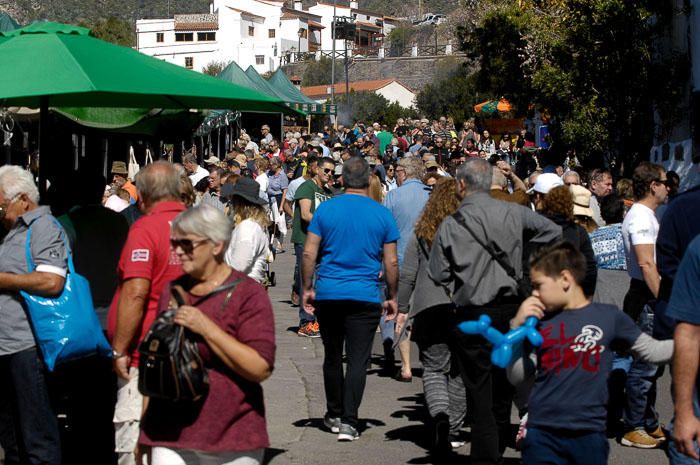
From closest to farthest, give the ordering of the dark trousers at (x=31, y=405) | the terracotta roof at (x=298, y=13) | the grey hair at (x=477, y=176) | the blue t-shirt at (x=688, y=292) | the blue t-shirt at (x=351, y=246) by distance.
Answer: the blue t-shirt at (x=688, y=292) → the dark trousers at (x=31, y=405) → the grey hair at (x=477, y=176) → the blue t-shirt at (x=351, y=246) → the terracotta roof at (x=298, y=13)

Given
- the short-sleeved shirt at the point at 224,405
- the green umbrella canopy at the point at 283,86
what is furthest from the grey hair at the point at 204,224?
the green umbrella canopy at the point at 283,86

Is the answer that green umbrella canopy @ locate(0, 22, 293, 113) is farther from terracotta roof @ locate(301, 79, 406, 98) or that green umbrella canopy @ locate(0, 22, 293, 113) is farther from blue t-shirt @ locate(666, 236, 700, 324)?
terracotta roof @ locate(301, 79, 406, 98)

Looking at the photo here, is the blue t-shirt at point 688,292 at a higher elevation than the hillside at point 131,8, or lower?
lower

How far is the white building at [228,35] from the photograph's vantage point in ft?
410

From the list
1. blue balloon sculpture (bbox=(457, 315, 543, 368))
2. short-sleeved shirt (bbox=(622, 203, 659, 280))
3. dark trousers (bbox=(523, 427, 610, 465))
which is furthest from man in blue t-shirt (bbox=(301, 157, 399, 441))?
blue balloon sculpture (bbox=(457, 315, 543, 368))

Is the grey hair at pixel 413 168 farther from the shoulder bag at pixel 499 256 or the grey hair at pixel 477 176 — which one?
the shoulder bag at pixel 499 256

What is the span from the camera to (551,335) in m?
5.11

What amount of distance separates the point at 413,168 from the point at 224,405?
6.65 meters

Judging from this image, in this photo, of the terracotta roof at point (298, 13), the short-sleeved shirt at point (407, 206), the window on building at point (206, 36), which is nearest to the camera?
the short-sleeved shirt at point (407, 206)

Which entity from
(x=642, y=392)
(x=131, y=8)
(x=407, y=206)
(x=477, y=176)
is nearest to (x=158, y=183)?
(x=477, y=176)

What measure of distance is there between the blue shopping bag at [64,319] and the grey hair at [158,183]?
0.57 metres

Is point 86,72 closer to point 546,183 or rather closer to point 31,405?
point 31,405

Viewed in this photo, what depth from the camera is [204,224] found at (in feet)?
15.3

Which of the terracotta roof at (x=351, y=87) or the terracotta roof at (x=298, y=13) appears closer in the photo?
the terracotta roof at (x=351, y=87)
